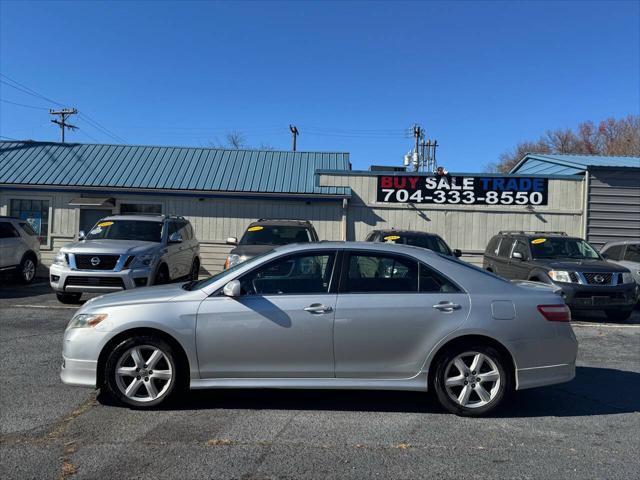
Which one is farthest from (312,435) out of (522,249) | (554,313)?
(522,249)

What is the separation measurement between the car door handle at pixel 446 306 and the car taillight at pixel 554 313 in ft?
2.65

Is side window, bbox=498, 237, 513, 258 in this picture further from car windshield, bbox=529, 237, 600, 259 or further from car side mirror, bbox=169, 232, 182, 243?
car side mirror, bbox=169, 232, 182, 243

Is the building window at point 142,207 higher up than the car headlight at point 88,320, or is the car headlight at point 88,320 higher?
the building window at point 142,207

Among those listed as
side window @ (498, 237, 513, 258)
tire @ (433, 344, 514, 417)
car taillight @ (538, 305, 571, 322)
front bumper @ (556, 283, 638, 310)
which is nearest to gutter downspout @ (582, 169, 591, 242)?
side window @ (498, 237, 513, 258)

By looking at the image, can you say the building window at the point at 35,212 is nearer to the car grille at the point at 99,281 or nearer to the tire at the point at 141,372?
the car grille at the point at 99,281

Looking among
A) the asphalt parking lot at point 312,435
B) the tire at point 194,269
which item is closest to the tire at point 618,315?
the asphalt parking lot at point 312,435

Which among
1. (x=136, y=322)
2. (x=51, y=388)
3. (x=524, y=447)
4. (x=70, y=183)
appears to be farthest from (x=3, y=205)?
(x=524, y=447)

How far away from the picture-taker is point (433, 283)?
16.3ft

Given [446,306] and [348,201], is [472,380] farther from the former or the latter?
[348,201]

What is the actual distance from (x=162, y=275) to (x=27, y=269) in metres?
5.18

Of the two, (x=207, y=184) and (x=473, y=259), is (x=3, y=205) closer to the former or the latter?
(x=207, y=184)

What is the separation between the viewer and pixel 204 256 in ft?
54.4

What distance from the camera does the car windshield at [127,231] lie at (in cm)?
1145

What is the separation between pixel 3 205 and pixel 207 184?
658 cm
